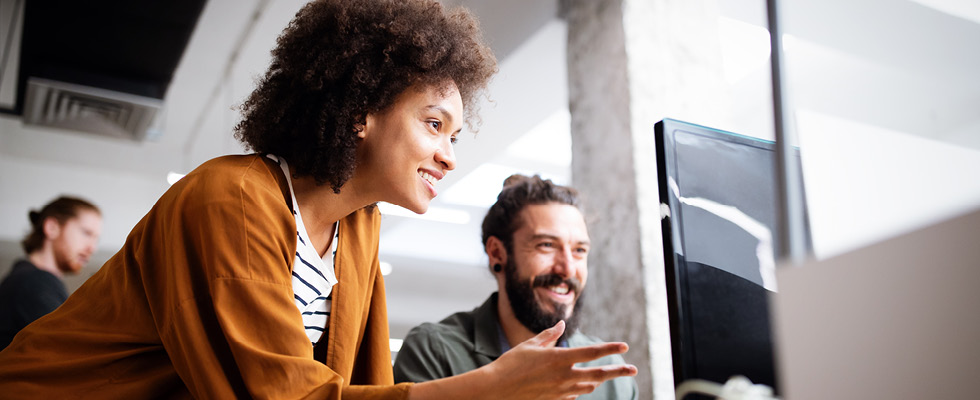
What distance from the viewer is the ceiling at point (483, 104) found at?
0.79m

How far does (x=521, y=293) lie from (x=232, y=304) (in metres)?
1.14

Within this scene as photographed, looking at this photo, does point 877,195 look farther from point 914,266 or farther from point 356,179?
point 356,179

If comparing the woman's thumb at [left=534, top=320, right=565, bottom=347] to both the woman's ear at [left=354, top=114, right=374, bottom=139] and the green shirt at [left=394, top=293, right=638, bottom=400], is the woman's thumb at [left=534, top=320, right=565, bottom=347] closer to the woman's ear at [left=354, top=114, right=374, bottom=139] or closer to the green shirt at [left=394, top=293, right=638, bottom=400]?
the woman's ear at [left=354, top=114, right=374, bottom=139]

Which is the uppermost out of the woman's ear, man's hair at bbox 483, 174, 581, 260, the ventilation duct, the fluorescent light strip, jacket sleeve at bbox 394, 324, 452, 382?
the fluorescent light strip

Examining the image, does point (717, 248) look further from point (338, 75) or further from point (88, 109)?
point (88, 109)

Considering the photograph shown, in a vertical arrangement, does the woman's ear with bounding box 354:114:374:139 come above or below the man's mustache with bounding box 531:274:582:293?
above

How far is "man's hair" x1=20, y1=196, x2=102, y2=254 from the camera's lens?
9.62ft

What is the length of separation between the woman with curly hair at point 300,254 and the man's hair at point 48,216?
72.1 inches

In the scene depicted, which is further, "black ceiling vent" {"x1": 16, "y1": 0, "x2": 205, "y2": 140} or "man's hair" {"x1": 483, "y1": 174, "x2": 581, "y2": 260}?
"black ceiling vent" {"x1": 16, "y1": 0, "x2": 205, "y2": 140}

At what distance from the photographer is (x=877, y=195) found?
0.71 metres

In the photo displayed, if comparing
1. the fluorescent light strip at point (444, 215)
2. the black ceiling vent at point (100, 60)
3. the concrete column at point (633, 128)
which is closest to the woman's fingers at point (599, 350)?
the concrete column at point (633, 128)

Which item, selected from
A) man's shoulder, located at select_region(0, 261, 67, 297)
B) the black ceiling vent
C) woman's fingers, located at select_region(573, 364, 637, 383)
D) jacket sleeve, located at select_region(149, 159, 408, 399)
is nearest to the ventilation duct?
the black ceiling vent

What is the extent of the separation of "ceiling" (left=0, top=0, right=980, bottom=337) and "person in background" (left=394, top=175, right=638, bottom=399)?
0.32 metres

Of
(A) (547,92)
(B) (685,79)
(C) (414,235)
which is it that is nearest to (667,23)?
(B) (685,79)
